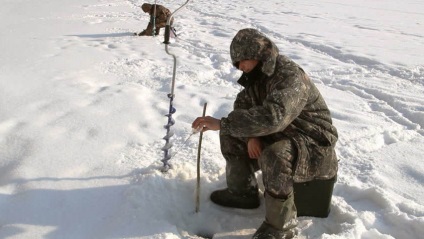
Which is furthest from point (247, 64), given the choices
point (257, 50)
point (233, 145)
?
point (233, 145)

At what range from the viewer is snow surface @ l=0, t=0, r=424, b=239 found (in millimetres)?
2469

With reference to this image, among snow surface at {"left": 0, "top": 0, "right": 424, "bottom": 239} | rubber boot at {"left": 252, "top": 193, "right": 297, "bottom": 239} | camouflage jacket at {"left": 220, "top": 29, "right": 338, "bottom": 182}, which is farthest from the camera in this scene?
snow surface at {"left": 0, "top": 0, "right": 424, "bottom": 239}

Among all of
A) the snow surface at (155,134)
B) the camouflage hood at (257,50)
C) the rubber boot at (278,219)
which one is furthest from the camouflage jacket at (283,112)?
the snow surface at (155,134)

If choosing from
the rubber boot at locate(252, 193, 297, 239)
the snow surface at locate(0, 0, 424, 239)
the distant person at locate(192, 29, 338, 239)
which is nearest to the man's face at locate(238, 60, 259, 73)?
the distant person at locate(192, 29, 338, 239)

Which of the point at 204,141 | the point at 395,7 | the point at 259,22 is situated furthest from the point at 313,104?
the point at 395,7

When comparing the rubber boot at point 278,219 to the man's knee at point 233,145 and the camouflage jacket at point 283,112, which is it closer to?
the camouflage jacket at point 283,112

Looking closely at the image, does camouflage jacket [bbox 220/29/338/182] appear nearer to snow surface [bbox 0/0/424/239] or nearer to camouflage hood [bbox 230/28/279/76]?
camouflage hood [bbox 230/28/279/76]

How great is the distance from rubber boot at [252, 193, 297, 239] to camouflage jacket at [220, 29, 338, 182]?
0.58ft

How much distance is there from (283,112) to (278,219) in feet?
1.95

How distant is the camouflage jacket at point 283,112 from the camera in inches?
82.3

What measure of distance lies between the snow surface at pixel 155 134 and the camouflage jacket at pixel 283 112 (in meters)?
0.47

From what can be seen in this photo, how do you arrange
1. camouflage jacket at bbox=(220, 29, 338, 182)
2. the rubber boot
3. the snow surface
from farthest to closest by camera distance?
the snow surface, the rubber boot, camouflage jacket at bbox=(220, 29, 338, 182)

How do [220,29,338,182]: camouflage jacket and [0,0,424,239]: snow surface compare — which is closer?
[220,29,338,182]: camouflage jacket

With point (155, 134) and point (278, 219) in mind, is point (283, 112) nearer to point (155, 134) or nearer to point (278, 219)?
point (278, 219)
